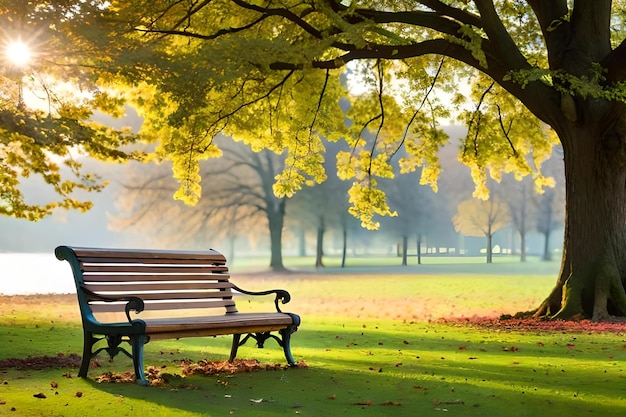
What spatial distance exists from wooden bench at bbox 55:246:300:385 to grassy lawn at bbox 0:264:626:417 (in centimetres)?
43

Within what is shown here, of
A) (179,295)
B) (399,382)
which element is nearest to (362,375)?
(399,382)

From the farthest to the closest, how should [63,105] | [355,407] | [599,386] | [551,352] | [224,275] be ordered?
[63,105] → [551,352] → [224,275] → [599,386] → [355,407]

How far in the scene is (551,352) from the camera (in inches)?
388

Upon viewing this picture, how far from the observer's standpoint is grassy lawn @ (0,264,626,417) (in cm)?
590

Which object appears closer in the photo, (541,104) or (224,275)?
(224,275)

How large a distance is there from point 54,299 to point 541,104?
46.3 ft

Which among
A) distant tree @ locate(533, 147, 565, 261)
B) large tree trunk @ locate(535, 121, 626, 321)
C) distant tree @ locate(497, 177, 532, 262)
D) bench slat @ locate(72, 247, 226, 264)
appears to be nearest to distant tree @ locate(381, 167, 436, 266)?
distant tree @ locate(497, 177, 532, 262)

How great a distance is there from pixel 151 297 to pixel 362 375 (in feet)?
7.27

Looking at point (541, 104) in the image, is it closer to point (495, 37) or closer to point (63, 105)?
point (495, 37)

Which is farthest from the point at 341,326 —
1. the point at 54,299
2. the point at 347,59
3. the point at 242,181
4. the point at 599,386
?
the point at 242,181

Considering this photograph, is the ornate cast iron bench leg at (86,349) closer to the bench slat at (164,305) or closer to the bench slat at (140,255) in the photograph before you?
the bench slat at (164,305)

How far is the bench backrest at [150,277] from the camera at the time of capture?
22.9ft

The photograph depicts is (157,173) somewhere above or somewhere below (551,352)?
above

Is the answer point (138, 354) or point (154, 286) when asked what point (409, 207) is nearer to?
point (154, 286)
